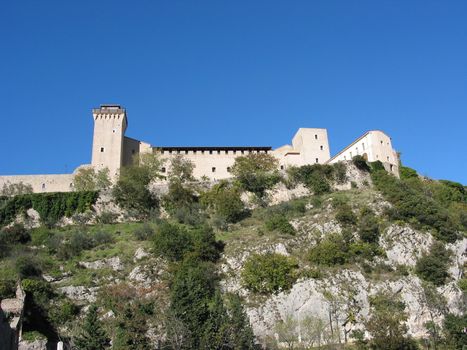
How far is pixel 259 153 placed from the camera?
6656 centimetres

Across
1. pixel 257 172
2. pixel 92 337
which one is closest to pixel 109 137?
pixel 257 172

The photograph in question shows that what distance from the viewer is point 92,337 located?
31172mm

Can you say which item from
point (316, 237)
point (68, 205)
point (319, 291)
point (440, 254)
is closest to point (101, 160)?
point (68, 205)

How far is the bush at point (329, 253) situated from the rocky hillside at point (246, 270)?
104 mm

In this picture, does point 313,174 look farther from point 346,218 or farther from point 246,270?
point 246,270

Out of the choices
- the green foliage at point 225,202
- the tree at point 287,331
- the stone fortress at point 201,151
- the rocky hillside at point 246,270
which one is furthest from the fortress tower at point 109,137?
the tree at point 287,331

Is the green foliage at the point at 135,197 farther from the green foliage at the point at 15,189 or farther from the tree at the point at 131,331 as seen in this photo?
the tree at the point at 131,331

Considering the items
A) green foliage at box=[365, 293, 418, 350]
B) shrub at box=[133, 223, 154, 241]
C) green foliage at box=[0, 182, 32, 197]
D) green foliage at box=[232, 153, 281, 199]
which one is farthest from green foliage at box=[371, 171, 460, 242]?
green foliage at box=[0, 182, 32, 197]

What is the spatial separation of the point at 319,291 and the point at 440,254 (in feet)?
37.0

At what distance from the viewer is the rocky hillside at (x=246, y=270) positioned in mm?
34312

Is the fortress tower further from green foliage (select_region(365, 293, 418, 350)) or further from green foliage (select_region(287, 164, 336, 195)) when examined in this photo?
green foliage (select_region(365, 293, 418, 350))

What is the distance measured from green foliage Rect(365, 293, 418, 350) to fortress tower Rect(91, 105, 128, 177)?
36393 millimetres

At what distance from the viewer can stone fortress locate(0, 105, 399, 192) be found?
63.4 meters

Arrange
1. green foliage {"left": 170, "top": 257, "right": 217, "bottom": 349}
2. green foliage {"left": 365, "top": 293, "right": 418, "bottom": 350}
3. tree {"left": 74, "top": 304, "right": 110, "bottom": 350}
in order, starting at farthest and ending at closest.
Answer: green foliage {"left": 170, "top": 257, "right": 217, "bottom": 349} → green foliage {"left": 365, "top": 293, "right": 418, "bottom": 350} → tree {"left": 74, "top": 304, "right": 110, "bottom": 350}
